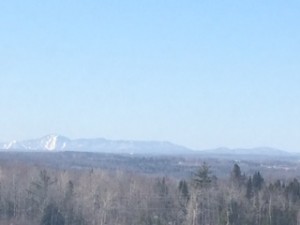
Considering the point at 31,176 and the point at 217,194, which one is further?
the point at 31,176

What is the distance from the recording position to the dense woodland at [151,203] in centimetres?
5075

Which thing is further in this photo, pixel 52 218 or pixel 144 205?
pixel 144 205

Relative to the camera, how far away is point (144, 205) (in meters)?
56.7

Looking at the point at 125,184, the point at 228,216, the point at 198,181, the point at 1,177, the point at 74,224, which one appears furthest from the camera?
the point at 125,184

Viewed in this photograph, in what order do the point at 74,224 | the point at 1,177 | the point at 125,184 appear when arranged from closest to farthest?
the point at 74,224 < the point at 1,177 < the point at 125,184

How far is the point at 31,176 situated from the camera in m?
65.6

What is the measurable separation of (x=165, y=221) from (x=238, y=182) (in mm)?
15132

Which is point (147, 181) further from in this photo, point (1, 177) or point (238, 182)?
point (1, 177)

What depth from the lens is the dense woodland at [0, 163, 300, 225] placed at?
50.8 m

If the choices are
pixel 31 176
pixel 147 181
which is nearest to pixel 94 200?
pixel 31 176

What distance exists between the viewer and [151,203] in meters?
57.9

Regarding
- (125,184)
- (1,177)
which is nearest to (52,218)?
(1,177)

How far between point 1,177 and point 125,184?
11489 mm

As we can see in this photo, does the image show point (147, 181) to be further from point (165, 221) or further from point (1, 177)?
point (165, 221)
